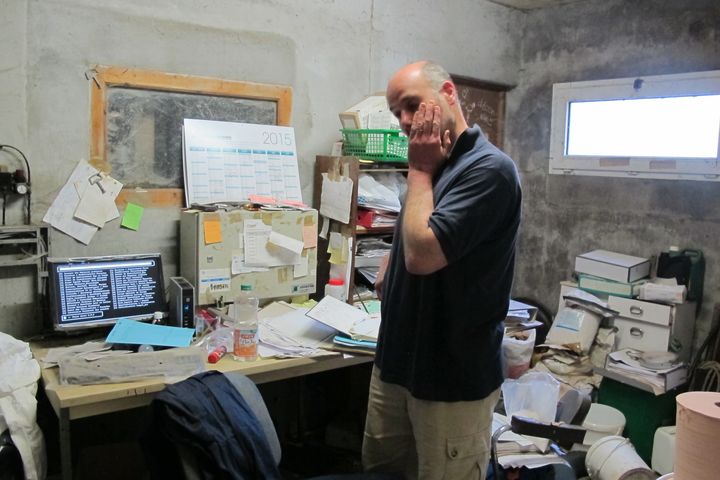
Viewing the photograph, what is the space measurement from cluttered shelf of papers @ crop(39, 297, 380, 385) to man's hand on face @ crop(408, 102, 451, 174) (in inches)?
35.9

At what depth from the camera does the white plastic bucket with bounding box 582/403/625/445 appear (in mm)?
2842

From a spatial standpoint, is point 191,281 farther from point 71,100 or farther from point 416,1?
point 416,1

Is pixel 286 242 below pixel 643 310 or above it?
above

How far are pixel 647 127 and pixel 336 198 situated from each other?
6.41 feet

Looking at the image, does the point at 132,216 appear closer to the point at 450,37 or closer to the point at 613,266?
the point at 450,37

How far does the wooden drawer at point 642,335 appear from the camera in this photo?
3.15m

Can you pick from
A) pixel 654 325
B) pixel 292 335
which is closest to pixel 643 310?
pixel 654 325

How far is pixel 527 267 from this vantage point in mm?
4105

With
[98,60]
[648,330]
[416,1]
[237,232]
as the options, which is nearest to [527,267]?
[648,330]

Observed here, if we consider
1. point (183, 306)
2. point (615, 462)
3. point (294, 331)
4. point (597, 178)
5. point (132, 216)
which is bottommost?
point (615, 462)

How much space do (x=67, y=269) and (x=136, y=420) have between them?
2.78 ft

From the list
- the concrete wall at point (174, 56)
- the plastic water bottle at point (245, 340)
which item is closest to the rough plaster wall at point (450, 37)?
the concrete wall at point (174, 56)

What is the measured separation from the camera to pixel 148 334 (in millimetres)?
2170

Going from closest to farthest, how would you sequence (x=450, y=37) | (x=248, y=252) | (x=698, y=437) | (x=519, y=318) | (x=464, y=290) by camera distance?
(x=698, y=437) < (x=464, y=290) < (x=248, y=252) < (x=519, y=318) < (x=450, y=37)
